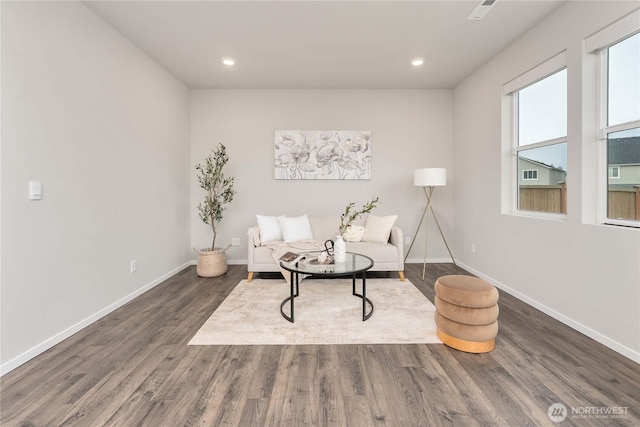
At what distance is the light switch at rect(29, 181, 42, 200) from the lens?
6.74 ft

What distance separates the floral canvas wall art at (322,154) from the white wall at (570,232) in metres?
1.67

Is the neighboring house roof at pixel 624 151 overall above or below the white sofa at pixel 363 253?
above

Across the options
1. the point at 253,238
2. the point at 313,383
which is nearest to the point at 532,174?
the point at 313,383

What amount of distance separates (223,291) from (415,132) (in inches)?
146

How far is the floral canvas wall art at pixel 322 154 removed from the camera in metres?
4.65

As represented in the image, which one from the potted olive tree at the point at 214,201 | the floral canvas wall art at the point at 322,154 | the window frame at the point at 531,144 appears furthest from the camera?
the floral canvas wall art at the point at 322,154

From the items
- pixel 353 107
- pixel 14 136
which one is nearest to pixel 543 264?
pixel 353 107

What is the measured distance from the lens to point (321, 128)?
469 centimetres

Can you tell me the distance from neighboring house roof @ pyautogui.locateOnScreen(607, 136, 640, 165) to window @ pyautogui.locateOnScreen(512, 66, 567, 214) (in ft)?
1.37

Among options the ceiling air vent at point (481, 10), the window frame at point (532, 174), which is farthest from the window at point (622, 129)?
the ceiling air vent at point (481, 10)

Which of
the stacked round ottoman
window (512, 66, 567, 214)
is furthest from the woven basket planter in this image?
window (512, 66, 567, 214)

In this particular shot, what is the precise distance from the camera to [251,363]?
6.46 feet
